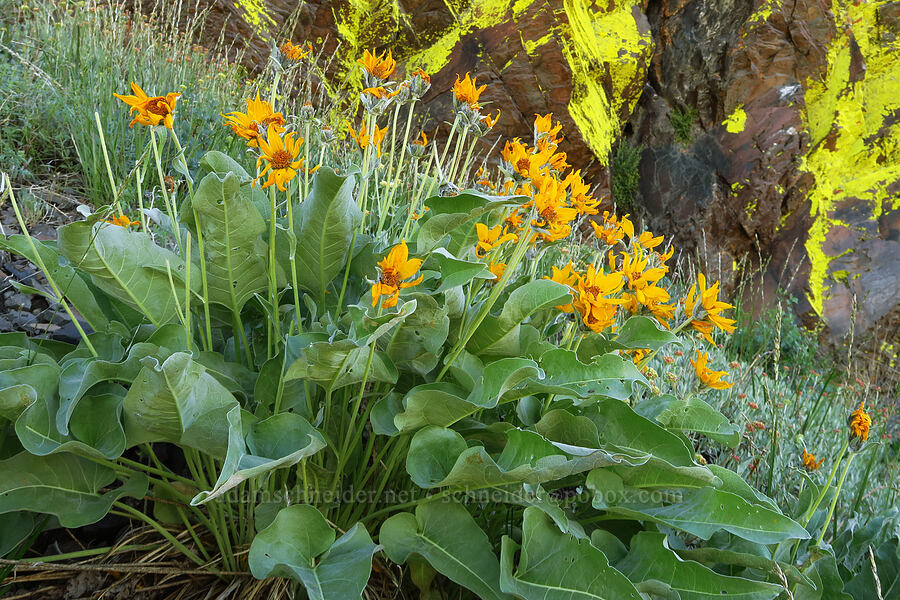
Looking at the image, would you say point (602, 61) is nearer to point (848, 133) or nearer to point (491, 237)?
point (848, 133)

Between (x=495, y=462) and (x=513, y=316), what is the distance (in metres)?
0.25

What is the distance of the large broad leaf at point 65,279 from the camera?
967 millimetres

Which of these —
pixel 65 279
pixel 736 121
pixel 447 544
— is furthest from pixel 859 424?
pixel 736 121

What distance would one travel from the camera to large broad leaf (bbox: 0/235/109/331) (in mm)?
967

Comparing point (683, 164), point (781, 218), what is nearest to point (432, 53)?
point (683, 164)

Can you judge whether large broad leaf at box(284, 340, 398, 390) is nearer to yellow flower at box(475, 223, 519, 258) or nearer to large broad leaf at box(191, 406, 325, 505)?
large broad leaf at box(191, 406, 325, 505)

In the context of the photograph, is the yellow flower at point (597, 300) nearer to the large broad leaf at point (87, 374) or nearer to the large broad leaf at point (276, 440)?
the large broad leaf at point (276, 440)

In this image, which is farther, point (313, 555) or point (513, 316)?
point (513, 316)

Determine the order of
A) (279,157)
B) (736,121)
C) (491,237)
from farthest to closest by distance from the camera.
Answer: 1. (736,121)
2. (491,237)
3. (279,157)

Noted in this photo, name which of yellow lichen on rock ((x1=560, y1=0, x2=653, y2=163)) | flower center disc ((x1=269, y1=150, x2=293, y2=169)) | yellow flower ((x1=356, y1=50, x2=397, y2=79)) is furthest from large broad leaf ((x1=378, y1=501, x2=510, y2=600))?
yellow lichen on rock ((x1=560, y1=0, x2=653, y2=163))

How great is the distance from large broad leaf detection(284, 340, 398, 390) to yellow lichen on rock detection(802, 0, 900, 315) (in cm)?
523

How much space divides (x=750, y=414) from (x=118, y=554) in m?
2.22

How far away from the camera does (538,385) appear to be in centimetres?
89

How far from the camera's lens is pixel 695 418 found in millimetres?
1098
